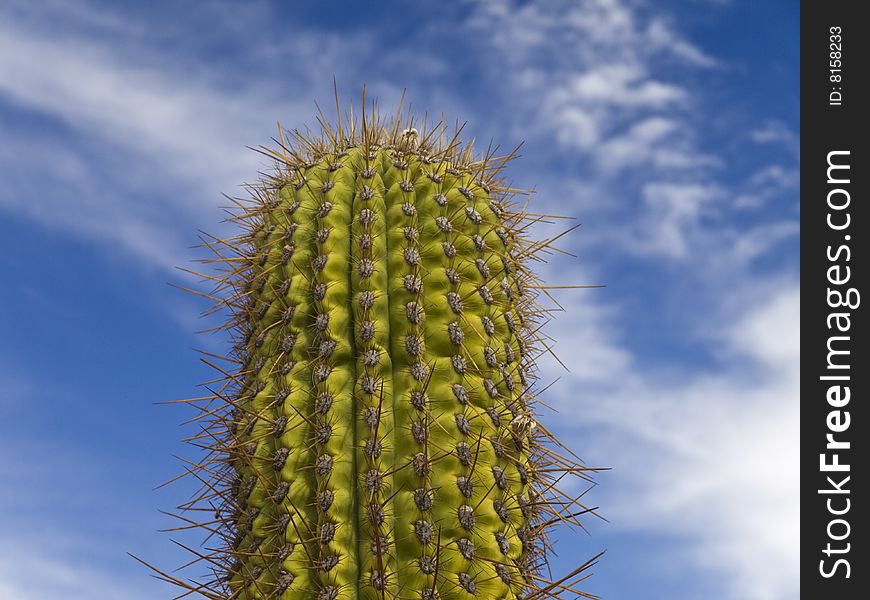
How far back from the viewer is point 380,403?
13.3ft

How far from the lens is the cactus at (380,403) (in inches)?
159

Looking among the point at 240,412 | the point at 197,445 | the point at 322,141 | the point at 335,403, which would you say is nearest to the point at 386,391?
the point at 335,403

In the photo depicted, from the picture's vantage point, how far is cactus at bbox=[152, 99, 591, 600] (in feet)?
13.3

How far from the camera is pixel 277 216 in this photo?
15.8 feet

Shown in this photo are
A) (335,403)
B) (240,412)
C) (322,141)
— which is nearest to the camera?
(335,403)

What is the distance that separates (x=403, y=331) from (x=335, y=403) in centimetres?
43

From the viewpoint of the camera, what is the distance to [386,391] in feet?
13.9

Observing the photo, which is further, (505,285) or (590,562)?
(505,285)
